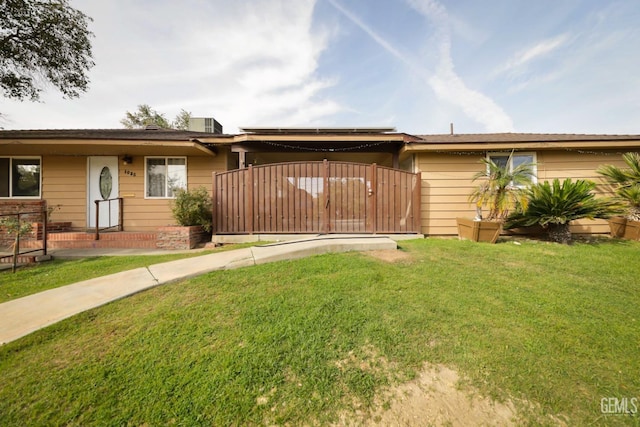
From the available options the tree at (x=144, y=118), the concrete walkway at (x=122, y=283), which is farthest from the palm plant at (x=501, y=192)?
the tree at (x=144, y=118)

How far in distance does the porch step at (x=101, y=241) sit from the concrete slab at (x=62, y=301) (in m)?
2.49

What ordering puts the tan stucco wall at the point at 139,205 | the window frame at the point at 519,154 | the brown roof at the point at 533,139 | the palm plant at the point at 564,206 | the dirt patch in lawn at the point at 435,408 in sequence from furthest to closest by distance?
the tan stucco wall at the point at 139,205
the window frame at the point at 519,154
the brown roof at the point at 533,139
the palm plant at the point at 564,206
the dirt patch in lawn at the point at 435,408

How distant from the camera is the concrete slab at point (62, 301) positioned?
2211mm

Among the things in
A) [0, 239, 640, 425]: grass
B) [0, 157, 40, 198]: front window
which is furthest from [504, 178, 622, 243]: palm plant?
[0, 157, 40, 198]: front window

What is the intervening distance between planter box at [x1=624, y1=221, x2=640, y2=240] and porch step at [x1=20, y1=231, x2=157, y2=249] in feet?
37.2

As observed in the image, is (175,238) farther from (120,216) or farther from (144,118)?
(144,118)

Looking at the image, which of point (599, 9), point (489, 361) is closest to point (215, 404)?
point (489, 361)

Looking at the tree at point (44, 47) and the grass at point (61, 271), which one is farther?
the tree at point (44, 47)

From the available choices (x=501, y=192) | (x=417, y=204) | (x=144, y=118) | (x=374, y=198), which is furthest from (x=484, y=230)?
(x=144, y=118)

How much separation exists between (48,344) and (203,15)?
28.0 feet

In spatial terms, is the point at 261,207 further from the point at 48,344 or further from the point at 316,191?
the point at 48,344

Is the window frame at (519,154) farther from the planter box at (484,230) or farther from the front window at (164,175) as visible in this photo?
the front window at (164,175)

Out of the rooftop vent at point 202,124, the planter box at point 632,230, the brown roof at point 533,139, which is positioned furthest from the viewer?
the rooftop vent at point 202,124

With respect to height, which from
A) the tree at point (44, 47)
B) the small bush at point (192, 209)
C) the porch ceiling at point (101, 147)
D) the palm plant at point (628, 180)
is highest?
the tree at point (44, 47)
